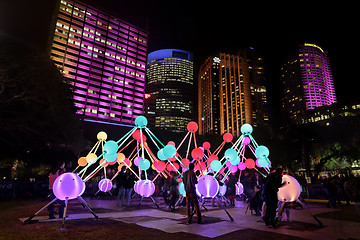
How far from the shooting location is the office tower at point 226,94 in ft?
389

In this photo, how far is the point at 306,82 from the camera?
13800 cm

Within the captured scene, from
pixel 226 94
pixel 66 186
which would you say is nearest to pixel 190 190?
pixel 66 186

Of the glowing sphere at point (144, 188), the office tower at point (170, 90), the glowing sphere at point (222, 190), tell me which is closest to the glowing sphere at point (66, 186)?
the glowing sphere at point (144, 188)

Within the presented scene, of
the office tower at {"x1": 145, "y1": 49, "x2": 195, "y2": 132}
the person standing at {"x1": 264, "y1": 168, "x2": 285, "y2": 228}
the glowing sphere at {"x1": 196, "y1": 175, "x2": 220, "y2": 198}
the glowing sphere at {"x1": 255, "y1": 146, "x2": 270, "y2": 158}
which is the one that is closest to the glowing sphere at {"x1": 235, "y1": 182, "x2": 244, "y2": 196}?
the glowing sphere at {"x1": 255, "y1": 146, "x2": 270, "y2": 158}

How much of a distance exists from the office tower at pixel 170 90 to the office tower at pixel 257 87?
5101 centimetres

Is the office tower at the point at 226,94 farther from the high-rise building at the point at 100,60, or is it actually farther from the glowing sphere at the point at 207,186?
the glowing sphere at the point at 207,186

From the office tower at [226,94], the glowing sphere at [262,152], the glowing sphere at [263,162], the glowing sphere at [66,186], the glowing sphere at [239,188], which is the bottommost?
the glowing sphere at [239,188]

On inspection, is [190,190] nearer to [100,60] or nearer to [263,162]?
[263,162]

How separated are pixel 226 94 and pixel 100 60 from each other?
71789mm

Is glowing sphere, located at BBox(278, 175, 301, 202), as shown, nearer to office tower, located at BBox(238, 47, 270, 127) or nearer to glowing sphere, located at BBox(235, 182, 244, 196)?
glowing sphere, located at BBox(235, 182, 244, 196)

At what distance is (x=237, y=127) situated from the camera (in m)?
117

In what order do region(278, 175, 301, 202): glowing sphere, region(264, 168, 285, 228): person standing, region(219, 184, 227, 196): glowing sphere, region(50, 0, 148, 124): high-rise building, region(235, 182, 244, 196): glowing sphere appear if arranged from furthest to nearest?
region(50, 0, 148, 124): high-rise building, region(235, 182, 244, 196): glowing sphere, region(219, 184, 227, 196): glowing sphere, region(278, 175, 301, 202): glowing sphere, region(264, 168, 285, 228): person standing

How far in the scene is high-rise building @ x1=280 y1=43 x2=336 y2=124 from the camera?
136 m

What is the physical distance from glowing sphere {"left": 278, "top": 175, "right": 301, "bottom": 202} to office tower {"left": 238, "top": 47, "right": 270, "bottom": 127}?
115044 millimetres
